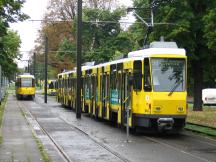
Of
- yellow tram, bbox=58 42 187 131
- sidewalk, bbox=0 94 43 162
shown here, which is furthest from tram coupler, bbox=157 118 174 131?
sidewalk, bbox=0 94 43 162

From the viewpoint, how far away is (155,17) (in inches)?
1464

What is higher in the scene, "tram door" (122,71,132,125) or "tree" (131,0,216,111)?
"tree" (131,0,216,111)

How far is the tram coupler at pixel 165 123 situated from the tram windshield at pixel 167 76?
3.55ft

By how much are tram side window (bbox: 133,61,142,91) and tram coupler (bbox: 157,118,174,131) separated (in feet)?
4.82

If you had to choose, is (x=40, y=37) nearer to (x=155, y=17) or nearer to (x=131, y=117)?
(x=155, y=17)

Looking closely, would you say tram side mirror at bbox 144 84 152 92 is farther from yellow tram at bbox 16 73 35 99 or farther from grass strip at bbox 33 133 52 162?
yellow tram at bbox 16 73 35 99

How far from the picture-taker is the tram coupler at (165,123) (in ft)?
68.9

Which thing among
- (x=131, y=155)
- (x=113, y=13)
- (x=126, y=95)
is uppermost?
(x=113, y=13)

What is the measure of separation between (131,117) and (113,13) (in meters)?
49.2

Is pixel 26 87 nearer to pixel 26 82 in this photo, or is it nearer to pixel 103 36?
pixel 26 82

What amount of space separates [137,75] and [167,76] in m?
1.15

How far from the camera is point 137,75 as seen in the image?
21.9m

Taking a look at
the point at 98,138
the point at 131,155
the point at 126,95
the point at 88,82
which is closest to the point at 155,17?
the point at 88,82

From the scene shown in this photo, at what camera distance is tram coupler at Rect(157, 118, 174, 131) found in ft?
68.9
